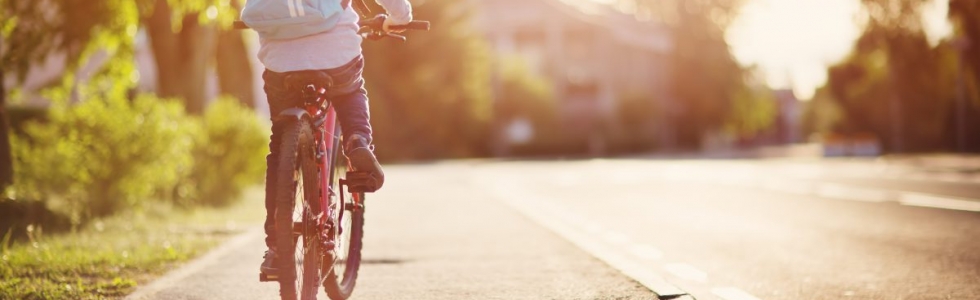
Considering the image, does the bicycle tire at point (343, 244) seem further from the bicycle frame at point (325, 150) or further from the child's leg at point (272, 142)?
the child's leg at point (272, 142)

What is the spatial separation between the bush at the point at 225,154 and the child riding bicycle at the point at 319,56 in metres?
9.00

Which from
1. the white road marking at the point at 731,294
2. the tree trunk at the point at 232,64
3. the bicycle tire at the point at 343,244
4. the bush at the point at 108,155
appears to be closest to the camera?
the bicycle tire at the point at 343,244

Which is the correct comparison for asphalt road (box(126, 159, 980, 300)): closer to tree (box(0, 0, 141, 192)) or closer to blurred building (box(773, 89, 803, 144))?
tree (box(0, 0, 141, 192))

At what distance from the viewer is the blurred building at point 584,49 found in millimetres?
61625

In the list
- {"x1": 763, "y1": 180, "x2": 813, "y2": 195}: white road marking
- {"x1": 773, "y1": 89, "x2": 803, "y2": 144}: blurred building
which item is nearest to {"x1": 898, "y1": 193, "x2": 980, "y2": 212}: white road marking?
{"x1": 763, "y1": 180, "x2": 813, "y2": 195}: white road marking

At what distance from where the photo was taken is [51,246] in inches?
348

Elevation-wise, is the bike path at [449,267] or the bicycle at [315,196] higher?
the bicycle at [315,196]

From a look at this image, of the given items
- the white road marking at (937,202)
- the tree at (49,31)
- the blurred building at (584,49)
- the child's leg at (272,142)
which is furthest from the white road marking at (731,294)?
the blurred building at (584,49)

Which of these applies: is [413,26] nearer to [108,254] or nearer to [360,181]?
[360,181]

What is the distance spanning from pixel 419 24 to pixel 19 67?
6.40m

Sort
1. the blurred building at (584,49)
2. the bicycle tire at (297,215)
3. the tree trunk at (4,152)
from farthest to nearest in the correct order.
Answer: the blurred building at (584,49), the tree trunk at (4,152), the bicycle tire at (297,215)

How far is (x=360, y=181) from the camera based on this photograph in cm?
546

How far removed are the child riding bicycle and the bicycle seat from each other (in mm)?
22

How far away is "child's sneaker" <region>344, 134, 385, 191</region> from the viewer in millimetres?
5395
